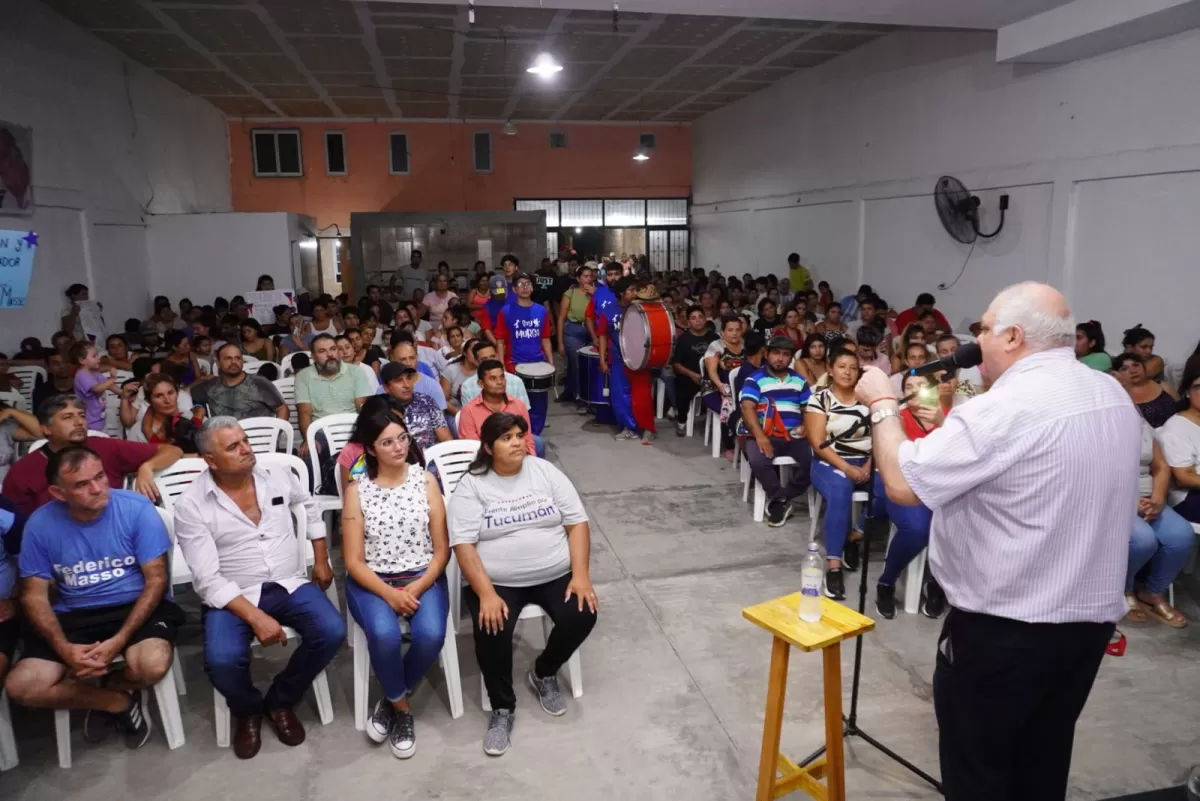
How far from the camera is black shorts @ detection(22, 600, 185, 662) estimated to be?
2609 mm

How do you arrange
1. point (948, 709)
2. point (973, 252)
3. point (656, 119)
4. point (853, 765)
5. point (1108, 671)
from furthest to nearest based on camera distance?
point (656, 119), point (973, 252), point (1108, 671), point (853, 765), point (948, 709)

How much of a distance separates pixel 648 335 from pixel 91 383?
12.0 feet

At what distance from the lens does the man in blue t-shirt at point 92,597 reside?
255 centimetres

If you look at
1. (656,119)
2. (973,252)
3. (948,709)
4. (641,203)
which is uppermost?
(656,119)

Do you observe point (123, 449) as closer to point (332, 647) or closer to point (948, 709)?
point (332, 647)

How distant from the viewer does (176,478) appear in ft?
11.1

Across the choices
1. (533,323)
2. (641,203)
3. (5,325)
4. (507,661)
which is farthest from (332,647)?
(641,203)

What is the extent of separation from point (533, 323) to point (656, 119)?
10262mm

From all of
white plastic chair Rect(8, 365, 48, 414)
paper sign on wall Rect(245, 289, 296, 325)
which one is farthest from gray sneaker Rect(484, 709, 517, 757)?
paper sign on wall Rect(245, 289, 296, 325)

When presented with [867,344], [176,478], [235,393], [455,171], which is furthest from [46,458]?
[455,171]

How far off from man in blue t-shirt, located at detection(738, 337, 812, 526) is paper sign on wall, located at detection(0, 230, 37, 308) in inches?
139

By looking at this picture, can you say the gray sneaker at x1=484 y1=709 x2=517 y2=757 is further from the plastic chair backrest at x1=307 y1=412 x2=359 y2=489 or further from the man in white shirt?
the plastic chair backrest at x1=307 y1=412 x2=359 y2=489

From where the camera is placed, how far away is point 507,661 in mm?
2760

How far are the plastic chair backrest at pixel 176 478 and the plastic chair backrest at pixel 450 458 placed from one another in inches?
37.7
